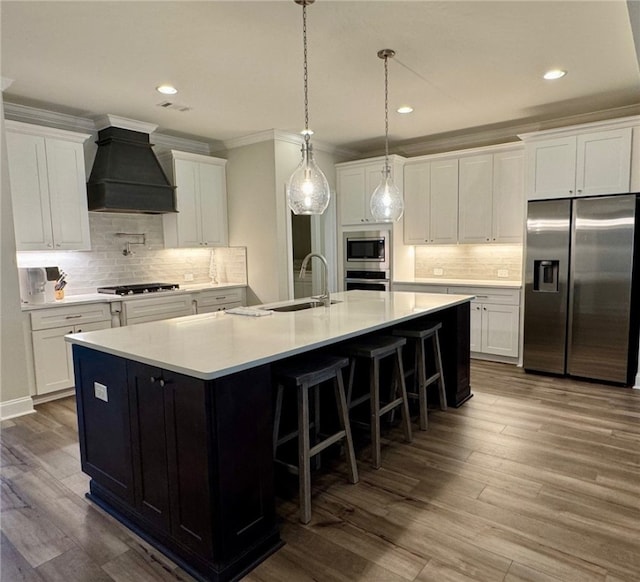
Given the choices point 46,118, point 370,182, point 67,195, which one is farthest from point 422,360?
point 46,118

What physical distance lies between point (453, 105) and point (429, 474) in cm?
345

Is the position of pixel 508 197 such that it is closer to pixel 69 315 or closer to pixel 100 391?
pixel 100 391

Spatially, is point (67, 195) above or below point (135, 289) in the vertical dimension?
above

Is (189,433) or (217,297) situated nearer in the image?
(189,433)

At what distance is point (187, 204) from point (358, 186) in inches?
87.4

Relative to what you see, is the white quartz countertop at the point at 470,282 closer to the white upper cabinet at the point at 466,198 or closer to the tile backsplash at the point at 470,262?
the tile backsplash at the point at 470,262

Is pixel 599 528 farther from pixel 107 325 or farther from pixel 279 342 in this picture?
pixel 107 325

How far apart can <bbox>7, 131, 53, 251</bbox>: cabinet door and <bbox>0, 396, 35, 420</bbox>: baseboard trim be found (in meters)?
1.33

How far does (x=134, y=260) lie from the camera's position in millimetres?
5078

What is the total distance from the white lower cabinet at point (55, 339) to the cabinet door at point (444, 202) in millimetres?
3935

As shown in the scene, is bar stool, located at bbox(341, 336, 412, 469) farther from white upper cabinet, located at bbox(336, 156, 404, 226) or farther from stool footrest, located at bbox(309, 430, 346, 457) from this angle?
white upper cabinet, located at bbox(336, 156, 404, 226)

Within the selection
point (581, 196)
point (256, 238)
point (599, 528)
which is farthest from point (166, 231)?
point (599, 528)

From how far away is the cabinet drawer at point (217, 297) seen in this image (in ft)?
16.7

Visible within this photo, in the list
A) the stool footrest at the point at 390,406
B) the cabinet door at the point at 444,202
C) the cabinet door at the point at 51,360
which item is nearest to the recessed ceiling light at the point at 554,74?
the cabinet door at the point at 444,202
